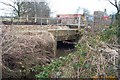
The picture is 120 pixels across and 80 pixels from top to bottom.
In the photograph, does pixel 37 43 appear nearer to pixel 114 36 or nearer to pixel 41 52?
pixel 41 52

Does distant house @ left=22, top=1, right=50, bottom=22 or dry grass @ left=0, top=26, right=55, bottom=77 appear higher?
distant house @ left=22, top=1, right=50, bottom=22

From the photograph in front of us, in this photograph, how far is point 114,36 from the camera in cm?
720

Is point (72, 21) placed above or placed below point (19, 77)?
above

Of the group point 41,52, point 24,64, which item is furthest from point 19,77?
point 41,52

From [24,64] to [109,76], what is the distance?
4.63 meters

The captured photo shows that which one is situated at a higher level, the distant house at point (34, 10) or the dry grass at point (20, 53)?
the distant house at point (34, 10)

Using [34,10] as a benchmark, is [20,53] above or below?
below

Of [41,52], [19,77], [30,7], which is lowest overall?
[19,77]

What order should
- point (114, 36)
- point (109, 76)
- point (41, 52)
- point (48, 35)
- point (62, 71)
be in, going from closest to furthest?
point (109, 76) < point (62, 71) < point (114, 36) < point (41, 52) < point (48, 35)

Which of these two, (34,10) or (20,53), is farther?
(34,10)

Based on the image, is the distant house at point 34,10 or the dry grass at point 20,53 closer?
the dry grass at point 20,53

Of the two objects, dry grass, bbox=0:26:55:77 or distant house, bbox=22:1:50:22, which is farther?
distant house, bbox=22:1:50:22

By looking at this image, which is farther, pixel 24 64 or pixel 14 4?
pixel 14 4

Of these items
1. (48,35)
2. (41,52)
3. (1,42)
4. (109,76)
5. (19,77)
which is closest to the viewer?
(109,76)
